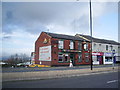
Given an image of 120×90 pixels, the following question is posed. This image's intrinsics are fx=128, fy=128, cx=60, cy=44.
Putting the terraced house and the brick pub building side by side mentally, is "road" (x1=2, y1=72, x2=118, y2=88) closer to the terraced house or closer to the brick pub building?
the brick pub building

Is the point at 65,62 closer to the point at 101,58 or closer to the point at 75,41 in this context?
the point at 75,41

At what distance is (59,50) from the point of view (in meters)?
29.4

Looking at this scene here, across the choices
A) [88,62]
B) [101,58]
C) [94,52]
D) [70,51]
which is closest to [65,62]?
[70,51]

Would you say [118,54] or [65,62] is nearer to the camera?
[65,62]

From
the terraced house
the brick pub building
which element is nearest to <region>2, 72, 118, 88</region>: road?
the brick pub building

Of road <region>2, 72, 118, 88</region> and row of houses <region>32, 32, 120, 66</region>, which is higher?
row of houses <region>32, 32, 120, 66</region>

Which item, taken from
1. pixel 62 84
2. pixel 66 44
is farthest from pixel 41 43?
pixel 62 84

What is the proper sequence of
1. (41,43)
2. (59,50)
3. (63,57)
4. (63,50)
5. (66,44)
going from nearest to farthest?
(59,50) → (63,50) → (63,57) → (66,44) → (41,43)

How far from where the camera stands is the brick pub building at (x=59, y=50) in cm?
2886

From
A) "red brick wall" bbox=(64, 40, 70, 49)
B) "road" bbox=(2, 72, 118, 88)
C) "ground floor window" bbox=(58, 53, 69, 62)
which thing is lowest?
"road" bbox=(2, 72, 118, 88)

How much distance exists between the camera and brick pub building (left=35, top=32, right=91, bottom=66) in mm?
28861

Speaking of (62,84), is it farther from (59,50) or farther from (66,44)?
(66,44)

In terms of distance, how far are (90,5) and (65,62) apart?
49.9 feet

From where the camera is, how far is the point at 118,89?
7758 mm
